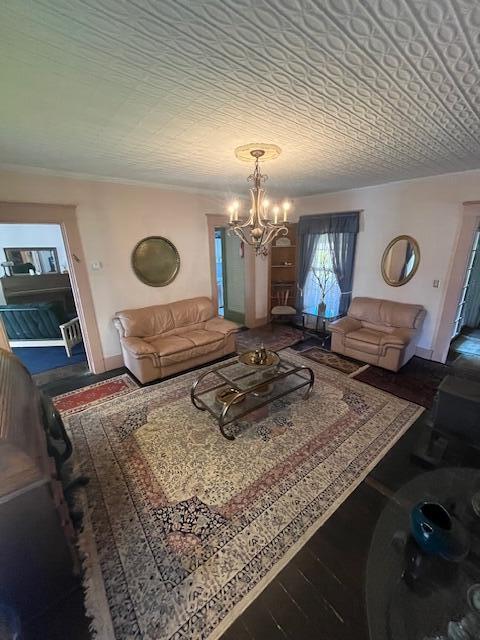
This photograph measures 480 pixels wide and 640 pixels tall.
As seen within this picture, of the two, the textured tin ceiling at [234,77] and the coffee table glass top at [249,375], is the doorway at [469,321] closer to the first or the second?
the textured tin ceiling at [234,77]

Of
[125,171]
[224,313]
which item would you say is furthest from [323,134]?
[224,313]

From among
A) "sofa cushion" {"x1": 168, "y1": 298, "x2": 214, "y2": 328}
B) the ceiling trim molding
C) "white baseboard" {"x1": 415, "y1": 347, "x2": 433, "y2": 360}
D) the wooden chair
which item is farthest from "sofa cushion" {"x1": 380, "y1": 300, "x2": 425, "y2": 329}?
the ceiling trim molding

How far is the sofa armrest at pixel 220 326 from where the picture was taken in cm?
397

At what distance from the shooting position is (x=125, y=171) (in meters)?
3.04

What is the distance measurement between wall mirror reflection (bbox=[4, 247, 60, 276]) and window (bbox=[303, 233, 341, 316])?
5.93 metres

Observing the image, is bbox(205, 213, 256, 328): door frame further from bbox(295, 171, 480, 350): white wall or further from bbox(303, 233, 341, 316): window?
bbox(295, 171, 480, 350): white wall

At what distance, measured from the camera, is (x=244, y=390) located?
97.3 inches

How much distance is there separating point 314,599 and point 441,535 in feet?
2.47

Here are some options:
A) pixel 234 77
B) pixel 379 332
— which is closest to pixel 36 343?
pixel 234 77

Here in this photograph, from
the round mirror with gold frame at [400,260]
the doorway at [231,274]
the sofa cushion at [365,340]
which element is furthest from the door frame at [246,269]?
the round mirror with gold frame at [400,260]

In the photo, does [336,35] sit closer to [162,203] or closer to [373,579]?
[373,579]

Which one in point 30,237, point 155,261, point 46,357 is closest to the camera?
point 155,261

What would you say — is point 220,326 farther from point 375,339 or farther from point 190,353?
point 375,339

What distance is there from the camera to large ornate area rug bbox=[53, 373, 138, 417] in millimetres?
2908
